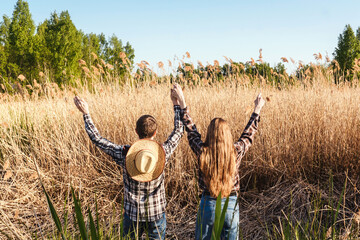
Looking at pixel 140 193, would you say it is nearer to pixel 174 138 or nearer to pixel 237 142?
pixel 174 138

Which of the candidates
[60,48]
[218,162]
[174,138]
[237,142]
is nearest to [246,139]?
[237,142]

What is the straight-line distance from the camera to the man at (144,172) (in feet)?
6.66

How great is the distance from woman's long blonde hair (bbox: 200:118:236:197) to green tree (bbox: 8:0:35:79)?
52.4 ft

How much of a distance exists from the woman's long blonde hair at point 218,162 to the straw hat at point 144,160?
1.09 ft

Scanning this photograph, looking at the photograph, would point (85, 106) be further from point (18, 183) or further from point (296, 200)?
point (296, 200)

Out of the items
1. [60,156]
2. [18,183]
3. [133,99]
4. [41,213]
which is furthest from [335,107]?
[18,183]

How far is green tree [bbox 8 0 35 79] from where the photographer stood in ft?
50.6

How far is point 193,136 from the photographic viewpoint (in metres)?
2.32

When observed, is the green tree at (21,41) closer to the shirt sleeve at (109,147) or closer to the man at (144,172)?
the shirt sleeve at (109,147)

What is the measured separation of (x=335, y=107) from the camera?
3.68 meters

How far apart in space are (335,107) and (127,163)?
9.72 feet

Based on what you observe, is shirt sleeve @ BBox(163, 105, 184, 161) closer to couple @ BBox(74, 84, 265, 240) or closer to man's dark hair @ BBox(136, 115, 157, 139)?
couple @ BBox(74, 84, 265, 240)

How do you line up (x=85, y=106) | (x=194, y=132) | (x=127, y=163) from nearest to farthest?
1. (x=127, y=163)
2. (x=194, y=132)
3. (x=85, y=106)

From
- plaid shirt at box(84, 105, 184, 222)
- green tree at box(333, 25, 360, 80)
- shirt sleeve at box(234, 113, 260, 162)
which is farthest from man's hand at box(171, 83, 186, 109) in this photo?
green tree at box(333, 25, 360, 80)
